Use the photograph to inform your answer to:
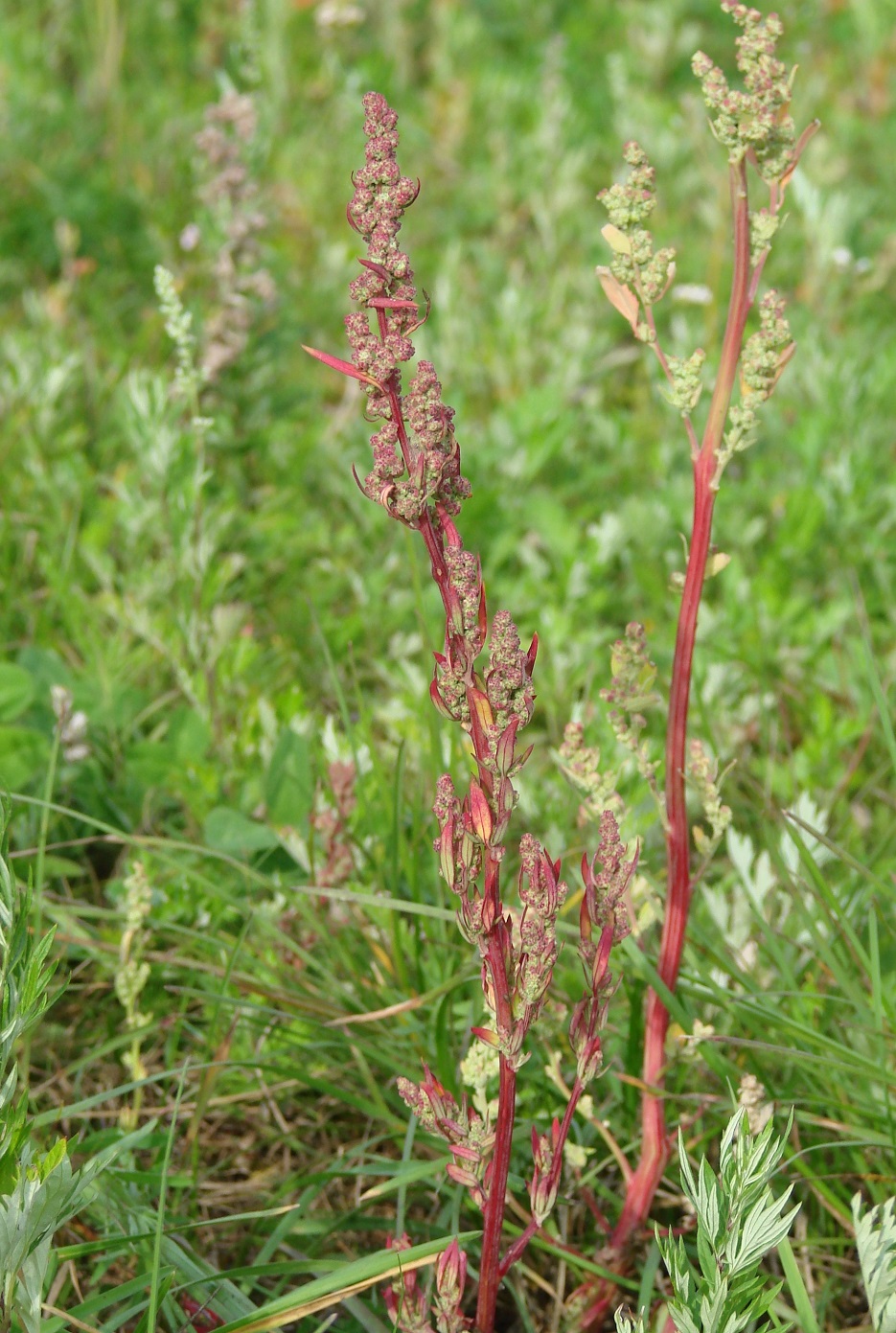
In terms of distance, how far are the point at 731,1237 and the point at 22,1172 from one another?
2.74 ft

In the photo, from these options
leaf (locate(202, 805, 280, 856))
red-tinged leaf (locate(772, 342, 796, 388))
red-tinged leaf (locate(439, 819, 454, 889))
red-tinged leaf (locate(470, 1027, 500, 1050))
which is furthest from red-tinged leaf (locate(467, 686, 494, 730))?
leaf (locate(202, 805, 280, 856))

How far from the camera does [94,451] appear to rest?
161 inches

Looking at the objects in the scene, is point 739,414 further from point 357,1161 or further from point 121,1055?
point 121,1055

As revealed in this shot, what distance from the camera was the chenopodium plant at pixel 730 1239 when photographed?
5.05 ft

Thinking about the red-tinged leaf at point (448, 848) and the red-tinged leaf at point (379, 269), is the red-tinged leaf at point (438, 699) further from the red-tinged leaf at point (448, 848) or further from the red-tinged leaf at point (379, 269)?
the red-tinged leaf at point (379, 269)

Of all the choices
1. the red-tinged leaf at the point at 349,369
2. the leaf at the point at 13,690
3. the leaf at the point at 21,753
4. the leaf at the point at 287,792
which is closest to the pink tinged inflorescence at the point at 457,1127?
the red-tinged leaf at the point at 349,369

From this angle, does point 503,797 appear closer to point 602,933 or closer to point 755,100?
point 602,933

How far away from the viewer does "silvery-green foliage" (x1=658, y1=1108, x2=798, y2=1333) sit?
1.54 meters

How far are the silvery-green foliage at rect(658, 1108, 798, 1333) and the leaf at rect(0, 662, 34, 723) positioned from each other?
1841 millimetres

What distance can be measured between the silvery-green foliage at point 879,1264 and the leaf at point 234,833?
56.1 inches

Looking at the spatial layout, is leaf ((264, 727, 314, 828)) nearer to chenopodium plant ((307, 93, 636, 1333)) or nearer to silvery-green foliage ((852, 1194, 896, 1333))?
chenopodium plant ((307, 93, 636, 1333))

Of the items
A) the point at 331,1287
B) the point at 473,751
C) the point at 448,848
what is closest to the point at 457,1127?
the point at 331,1287

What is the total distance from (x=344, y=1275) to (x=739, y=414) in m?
1.24

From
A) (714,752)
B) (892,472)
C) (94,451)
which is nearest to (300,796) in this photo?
(714,752)
